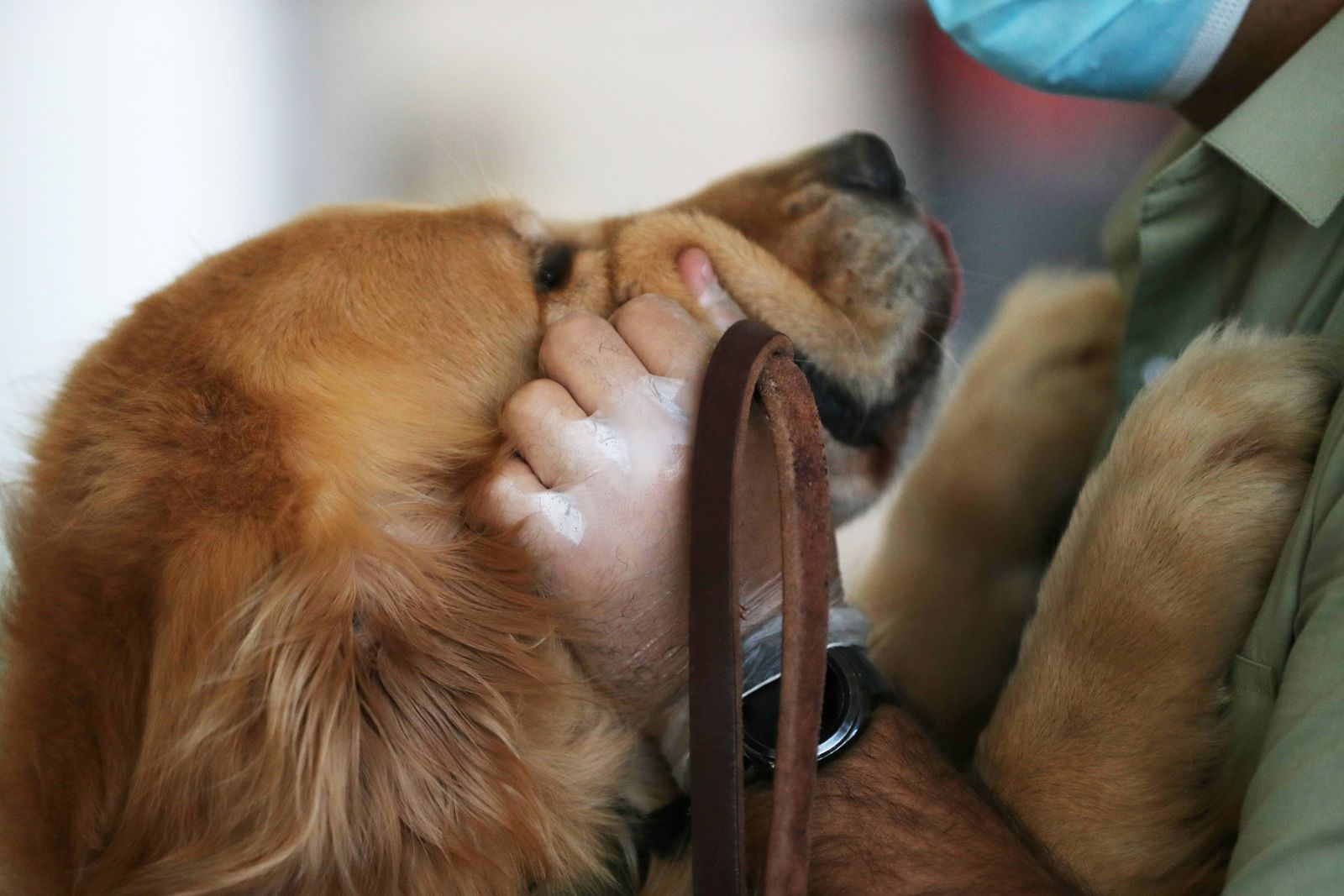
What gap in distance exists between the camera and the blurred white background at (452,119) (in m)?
2.26

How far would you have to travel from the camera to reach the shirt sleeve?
76cm

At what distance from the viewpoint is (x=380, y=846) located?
3.19ft

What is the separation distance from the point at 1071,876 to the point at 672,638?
54 cm

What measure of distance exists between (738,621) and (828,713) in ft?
0.96

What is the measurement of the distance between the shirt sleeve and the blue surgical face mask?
70 centimetres

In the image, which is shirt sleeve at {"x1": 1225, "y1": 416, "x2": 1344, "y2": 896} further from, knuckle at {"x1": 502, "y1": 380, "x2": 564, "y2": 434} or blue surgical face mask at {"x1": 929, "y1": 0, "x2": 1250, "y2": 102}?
knuckle at {"x1": 502, "y1": 380, "x2": 564, "y2": 434}

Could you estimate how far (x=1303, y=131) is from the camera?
4.18 feet

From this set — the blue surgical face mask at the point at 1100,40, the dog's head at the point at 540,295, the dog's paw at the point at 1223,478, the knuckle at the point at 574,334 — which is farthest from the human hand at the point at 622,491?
the blue surgical face mask at the point at 1100,40

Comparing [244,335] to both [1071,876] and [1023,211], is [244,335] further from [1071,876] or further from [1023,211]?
[1023,211]

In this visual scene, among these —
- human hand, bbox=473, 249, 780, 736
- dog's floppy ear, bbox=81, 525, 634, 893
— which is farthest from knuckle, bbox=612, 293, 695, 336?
dog's floppy ear, bbox=81, 525, 634, 893

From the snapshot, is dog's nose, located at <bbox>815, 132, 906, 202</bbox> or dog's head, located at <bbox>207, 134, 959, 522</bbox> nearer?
dog's head, located at <bbox>207, 134, 959, 522</bbox>

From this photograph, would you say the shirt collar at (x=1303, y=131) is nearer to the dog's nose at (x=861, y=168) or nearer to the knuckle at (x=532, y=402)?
the dog's nose at (x=861, y=168)

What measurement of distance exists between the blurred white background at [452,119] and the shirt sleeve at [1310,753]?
1.47 m

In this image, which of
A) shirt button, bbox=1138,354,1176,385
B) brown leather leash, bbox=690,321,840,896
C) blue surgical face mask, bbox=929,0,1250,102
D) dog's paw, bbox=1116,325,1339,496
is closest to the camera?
brown leather leash, bbox=690,321,840,896
